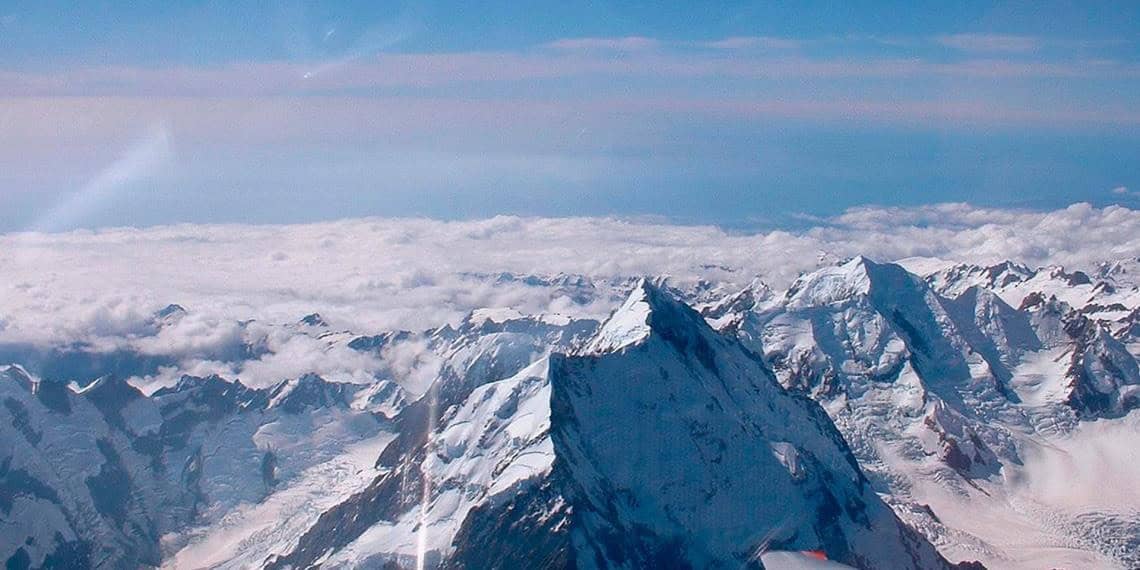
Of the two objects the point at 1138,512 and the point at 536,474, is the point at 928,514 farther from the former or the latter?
the point at 536,474

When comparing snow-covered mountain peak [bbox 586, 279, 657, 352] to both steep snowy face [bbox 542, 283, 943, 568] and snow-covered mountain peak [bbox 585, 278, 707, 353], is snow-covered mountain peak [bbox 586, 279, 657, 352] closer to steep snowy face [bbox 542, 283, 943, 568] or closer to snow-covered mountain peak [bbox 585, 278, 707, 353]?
snow-covered mountain peak [bbox 585, 278, 707, 353]

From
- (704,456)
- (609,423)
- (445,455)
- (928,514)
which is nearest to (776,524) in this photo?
(704,456)

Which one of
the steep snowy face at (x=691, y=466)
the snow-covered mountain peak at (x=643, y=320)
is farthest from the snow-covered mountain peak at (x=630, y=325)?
the steep snowy face at (x=691, y=466)

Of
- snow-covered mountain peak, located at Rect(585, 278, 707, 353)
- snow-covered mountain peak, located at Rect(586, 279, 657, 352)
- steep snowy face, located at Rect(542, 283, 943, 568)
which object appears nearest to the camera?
steep snowy face, located at Rect(542, 283, 943, 568)

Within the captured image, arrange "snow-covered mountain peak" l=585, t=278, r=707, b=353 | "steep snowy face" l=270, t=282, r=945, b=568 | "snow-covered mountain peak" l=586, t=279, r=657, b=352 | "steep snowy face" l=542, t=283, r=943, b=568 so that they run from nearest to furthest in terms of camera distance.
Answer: "steep snowy face" l=270, t=282, r=945, b=568
"steep snowy face" l=542, t=283, r=943, b=568
"snow-covered mountain peak" l=586, t=279, r=657, b=352
"snow-covered mountain peak" l=585, t=278, r=707, b=353

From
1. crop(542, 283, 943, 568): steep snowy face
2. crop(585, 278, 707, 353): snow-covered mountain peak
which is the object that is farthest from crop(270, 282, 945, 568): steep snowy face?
crop(585, 278, 707, 353): snow-covered mountain peak

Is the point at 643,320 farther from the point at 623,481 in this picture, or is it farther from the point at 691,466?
the point at 623,481

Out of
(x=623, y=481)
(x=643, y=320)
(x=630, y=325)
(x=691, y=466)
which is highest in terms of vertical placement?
(x=643, y=320)

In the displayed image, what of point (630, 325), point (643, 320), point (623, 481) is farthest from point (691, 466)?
point (630, 325)

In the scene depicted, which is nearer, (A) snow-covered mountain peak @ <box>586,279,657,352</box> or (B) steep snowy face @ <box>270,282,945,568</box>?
(B) steep snowy face @ <box>270,282,945,568</box>
